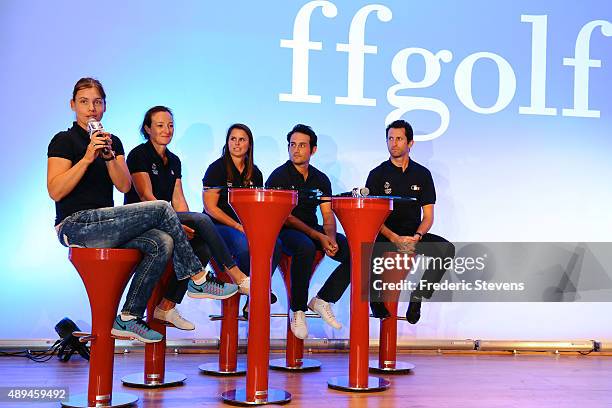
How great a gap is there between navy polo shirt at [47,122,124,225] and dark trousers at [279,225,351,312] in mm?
1099

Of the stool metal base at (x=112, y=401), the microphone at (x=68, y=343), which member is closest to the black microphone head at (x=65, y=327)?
the microphone at (x=68, y=343)

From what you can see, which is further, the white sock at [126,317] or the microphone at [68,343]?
the microphone at [68,343]

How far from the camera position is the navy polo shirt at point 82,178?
296 centimetres

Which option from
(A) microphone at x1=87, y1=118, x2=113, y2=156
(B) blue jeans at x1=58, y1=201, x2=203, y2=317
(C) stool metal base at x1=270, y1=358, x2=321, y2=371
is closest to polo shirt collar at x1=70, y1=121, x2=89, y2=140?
(A) microphone at x1=87, y1=118, x2=113, y2=156

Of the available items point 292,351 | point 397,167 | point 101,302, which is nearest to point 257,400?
point 101,302

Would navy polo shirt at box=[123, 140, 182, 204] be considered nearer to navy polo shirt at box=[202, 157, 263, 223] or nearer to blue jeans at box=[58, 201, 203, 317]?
navy polo shirt at box=[202, 157, 263, 223]

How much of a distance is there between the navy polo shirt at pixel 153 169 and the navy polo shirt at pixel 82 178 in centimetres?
51

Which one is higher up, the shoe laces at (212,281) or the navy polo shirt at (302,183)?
the navy polo shirt at (302,183)

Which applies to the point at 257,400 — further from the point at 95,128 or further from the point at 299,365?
the point at 95,128

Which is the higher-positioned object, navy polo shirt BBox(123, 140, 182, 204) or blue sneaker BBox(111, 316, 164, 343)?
navy polo shirt BBox(123, 140, 182, 204)

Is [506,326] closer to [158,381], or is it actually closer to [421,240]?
[421,240]

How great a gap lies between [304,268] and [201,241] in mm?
593

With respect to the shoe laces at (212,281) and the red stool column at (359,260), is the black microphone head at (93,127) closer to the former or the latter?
the shoe laces at (212,281)

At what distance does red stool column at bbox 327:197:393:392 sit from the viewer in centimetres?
334
